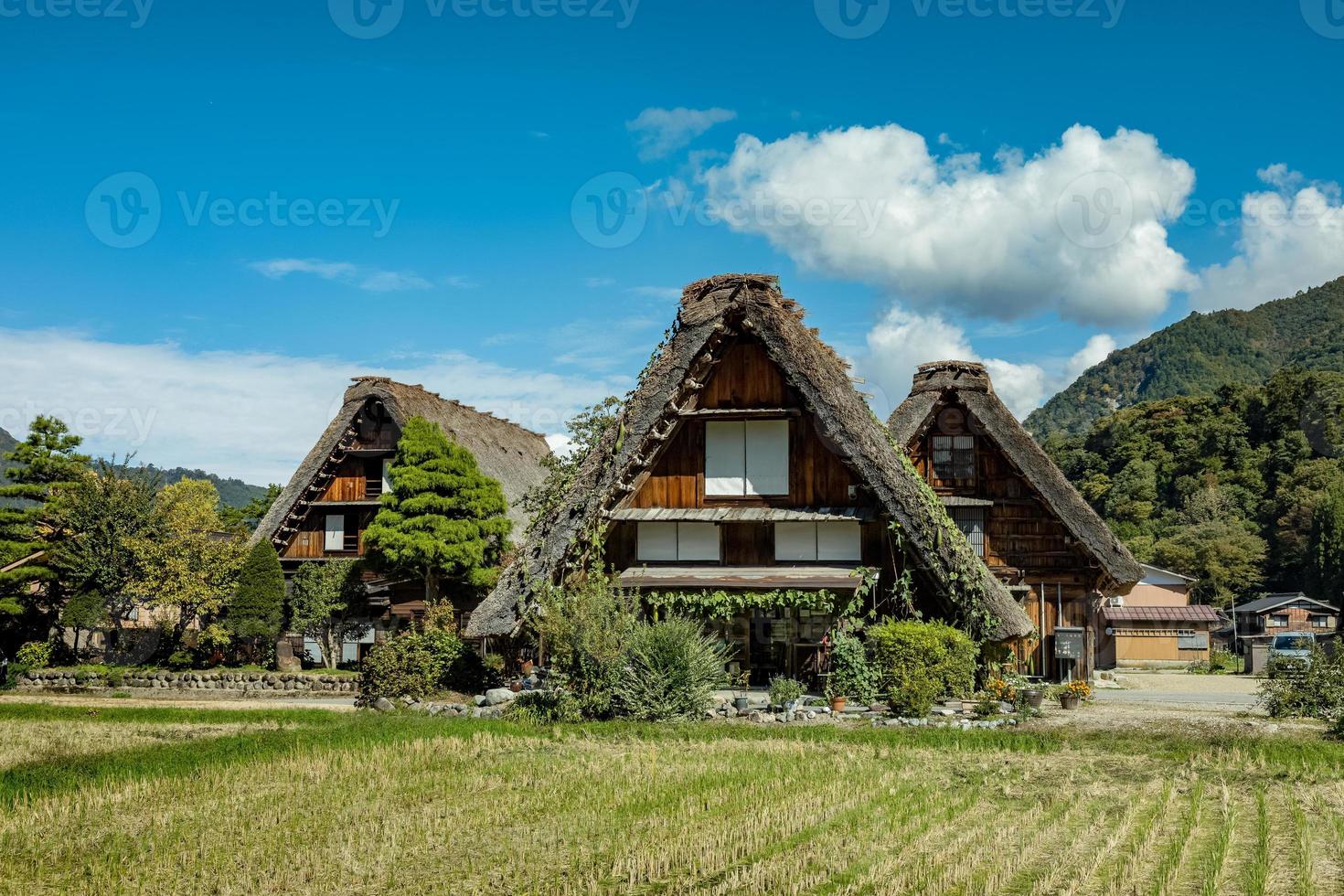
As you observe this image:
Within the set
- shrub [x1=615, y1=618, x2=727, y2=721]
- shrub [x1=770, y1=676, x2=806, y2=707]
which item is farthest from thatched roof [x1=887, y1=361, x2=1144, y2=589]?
shrub [x1=615, y1=618, x2=727, y2=721]

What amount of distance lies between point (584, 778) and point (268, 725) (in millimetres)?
8256

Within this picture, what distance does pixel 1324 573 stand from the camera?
57.3 m

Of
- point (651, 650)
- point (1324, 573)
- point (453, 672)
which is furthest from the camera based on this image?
point (1324, 573)

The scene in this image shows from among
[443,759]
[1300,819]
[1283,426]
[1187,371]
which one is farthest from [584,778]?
[1187,371]

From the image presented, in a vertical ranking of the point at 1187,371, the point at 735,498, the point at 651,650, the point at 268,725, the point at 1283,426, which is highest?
the point at 1187,371

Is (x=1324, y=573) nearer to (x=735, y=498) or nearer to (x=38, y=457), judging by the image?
(x=735, y=498)

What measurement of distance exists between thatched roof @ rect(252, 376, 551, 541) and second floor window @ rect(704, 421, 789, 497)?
14.7 meters

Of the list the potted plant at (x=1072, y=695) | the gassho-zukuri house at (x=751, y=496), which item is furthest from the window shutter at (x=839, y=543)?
the potted plant at (x=1072, y=695)

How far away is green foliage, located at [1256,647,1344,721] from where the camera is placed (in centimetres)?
1941

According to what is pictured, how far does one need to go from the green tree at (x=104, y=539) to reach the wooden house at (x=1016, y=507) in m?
21.8

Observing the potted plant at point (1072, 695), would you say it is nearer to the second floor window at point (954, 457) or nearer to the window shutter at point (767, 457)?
the window shutter at point (767, 457)

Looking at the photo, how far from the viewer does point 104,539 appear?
33.4 m

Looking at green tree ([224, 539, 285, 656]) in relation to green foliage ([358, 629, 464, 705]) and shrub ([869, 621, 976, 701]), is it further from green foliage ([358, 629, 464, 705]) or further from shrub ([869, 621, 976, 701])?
shrub ([869, 621, 976, 701])

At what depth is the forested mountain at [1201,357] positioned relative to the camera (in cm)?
11325
